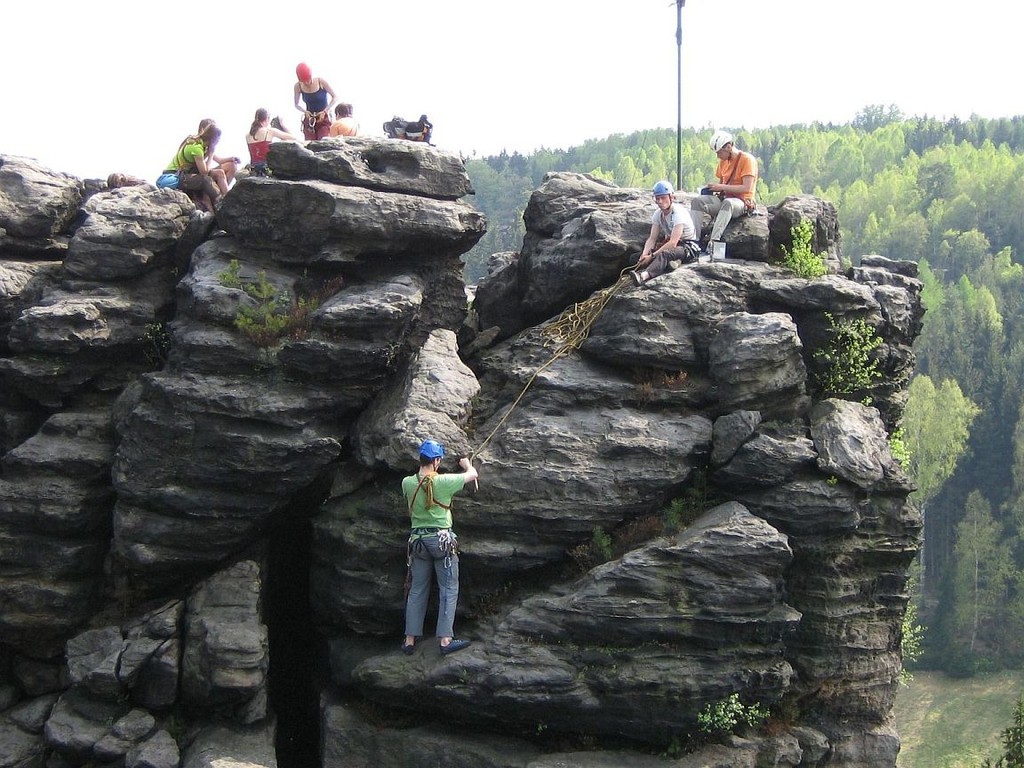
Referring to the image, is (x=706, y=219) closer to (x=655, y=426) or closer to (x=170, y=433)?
(x=655, y=426)

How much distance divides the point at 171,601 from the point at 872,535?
455 inches

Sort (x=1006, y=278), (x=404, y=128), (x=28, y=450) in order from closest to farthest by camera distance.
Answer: (x=28, y=450), (x=404, y=128), (x=1006, y=278)

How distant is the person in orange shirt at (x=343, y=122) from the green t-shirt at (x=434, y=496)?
8291 mm

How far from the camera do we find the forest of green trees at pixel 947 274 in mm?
81312

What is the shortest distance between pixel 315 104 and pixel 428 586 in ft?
34.2

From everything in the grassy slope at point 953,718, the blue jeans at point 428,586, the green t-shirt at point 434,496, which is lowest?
the grassy slope at point 953,718

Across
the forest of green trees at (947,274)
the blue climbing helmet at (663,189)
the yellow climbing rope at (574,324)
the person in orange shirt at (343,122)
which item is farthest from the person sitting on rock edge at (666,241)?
the forest of green trees at (947,274)

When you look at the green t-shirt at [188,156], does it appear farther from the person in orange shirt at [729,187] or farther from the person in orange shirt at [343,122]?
the person in orange shirt at [729,187]

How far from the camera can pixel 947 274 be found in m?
125

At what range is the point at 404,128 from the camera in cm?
Result: 1958

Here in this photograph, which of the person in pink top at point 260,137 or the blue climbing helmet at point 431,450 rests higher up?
the person in pink top at point 260,137

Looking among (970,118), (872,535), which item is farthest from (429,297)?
(970,118)

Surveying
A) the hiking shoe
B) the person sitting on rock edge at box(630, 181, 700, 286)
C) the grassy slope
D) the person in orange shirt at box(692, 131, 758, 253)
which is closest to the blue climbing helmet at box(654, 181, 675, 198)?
the person sitting on rock edge at box(630, 181, 700, 286)

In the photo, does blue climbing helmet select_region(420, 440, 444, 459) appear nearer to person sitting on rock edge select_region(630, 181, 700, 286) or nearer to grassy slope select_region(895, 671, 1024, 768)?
person sitting on rock edge select_region(630, 181, 700, 286)
